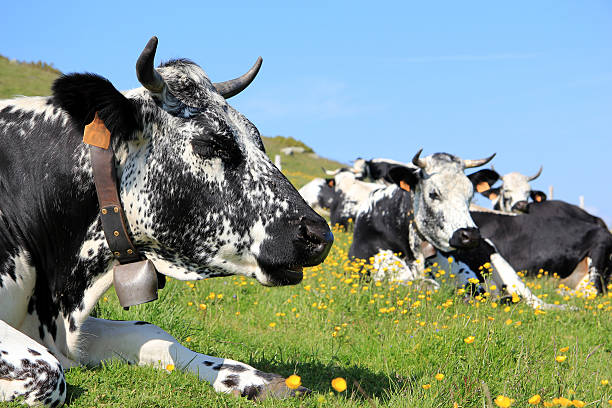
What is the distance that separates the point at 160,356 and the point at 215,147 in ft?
4.99

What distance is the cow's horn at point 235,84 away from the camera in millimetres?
4820

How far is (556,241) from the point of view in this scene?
1265 cm

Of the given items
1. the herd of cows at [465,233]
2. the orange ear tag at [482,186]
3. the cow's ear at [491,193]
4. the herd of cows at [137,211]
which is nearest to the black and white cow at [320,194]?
the herd of cows at [465,233]

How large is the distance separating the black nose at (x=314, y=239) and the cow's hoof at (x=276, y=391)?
2.65 feet

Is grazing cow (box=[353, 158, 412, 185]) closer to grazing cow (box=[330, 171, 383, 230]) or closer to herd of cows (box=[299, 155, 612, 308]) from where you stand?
grazing cow (box=[330, 171, 383, 230])

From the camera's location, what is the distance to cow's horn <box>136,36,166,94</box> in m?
3.51

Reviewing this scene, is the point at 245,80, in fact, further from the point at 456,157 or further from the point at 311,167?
the point at 311,167

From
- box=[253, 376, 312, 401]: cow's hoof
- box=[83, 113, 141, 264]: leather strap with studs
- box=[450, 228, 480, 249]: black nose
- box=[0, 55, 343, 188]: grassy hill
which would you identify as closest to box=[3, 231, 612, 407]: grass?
box=[253, 376, 312, 401]: cow's hoof

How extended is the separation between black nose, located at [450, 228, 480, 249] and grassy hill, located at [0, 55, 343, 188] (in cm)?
2661

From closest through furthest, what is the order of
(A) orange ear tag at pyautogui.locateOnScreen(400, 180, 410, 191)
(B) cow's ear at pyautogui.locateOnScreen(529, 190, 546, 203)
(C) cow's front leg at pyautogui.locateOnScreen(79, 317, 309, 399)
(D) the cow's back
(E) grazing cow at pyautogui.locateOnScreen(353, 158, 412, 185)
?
(C) cow's front leg at pyautogui.locateOnScreen(79, 317, 309, 399)
(A) orange ear tag at pyautogui.locateOnScreen(400, 180, 410, 191)
(D) the cow's back
(B) cow's ear at pyautogui.locateOnScreen(529, 190, 546, 203)
(E) grazing cow at pyautogui.locateOnScreen(353, 158, 412, 185)

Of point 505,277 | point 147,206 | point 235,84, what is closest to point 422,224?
point 505,277

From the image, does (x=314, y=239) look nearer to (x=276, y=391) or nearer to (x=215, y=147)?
(x=215, y=147)

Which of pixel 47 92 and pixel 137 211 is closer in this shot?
pixel 137 211

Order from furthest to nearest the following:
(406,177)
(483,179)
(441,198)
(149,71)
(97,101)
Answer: (483,179) → (406,177) → (441,198) → (97,101) → (149,71)
